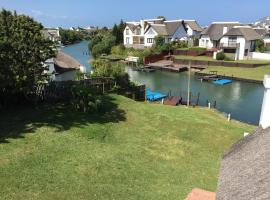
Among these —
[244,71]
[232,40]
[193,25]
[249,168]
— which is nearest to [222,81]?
[244,71]

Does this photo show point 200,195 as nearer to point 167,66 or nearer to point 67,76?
point 67,76

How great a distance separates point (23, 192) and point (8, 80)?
394 inches

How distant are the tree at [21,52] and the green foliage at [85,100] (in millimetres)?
3076

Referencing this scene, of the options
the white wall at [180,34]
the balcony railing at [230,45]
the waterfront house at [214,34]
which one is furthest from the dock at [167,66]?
the white wall at [180,34]

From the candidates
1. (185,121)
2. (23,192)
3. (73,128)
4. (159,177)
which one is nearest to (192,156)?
(159,177)

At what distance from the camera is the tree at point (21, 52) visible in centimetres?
2133

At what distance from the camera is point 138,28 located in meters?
103

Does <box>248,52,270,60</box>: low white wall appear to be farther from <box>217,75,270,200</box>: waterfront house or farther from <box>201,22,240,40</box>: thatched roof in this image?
<box>217,75,270,200</box>: waterfront house

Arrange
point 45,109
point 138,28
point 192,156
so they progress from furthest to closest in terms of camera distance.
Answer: point 138,28 < point 45,109 < point 192,156

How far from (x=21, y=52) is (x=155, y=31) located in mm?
75514

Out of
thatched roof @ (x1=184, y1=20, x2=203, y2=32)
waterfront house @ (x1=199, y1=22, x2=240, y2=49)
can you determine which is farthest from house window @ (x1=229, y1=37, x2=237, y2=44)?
thatched roof @ (x1=184, y1=20, x2=203, y2=32)

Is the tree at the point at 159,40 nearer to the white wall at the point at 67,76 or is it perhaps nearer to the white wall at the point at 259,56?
the white wall at the point at 259,56

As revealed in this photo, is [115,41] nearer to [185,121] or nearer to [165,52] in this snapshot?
[165,52]

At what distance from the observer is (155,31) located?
3706 inches
